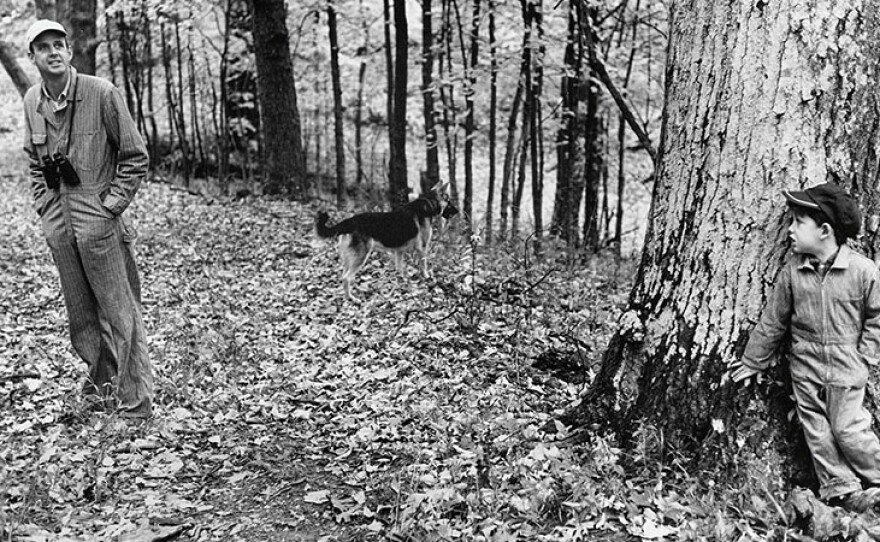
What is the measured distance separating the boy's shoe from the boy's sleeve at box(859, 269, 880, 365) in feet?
1.96

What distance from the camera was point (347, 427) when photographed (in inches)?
A: 213

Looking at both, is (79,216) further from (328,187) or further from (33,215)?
(328,187)

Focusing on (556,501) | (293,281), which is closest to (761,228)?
(556,501)

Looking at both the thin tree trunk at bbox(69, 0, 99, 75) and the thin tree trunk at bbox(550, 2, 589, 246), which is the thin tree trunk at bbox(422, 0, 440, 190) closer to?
the thin tree trunk at bbox(550, 2, 589, 246)

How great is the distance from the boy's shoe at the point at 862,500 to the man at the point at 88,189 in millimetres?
4541

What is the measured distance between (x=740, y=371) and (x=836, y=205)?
93cm

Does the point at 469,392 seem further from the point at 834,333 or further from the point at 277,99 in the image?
the point at 277,99

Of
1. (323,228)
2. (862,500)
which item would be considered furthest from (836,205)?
(323,228)

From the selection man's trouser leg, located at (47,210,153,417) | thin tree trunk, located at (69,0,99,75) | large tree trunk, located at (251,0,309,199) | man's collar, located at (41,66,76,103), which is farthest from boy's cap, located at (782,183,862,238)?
thin tree trunk, located at (69,0,99,75)

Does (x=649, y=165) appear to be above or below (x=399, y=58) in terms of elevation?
below

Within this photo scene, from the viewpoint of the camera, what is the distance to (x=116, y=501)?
4445 mm

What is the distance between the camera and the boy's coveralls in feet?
11.5

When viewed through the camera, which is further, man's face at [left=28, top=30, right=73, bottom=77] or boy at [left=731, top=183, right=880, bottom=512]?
man's face at [left=28, top=30, right=73, bottom=77]

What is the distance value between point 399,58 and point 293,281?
496 cm
